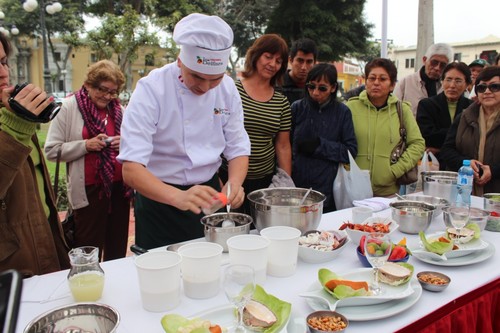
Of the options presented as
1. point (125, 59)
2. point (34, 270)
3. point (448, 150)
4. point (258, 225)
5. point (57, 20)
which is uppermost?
point (57, 20)

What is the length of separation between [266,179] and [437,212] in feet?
3.88

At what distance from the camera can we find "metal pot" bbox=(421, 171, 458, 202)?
Answer: 2379mm

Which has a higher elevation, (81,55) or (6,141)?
(81,55)

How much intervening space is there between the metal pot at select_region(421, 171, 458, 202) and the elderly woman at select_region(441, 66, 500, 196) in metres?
0.31

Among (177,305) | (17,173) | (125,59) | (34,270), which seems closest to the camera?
(177,305)

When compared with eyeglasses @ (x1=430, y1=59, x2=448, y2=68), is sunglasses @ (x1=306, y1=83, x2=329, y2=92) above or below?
below

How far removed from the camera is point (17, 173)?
1.47 metres

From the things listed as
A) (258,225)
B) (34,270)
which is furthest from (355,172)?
(34,270)

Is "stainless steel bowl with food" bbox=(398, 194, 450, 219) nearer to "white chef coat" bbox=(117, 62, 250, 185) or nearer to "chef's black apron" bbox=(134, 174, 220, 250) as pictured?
"white chef coat" bbox=(117, 62, 250, 185)

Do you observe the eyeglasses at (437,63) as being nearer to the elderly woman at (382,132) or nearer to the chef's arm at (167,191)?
the elderly woman at (382,132)

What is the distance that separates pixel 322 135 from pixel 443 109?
4.58 feet

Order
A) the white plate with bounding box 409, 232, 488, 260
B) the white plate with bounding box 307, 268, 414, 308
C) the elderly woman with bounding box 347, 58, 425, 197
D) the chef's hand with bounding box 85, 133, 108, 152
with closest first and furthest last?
the white plate with bounding box 307, 268, 414, 308, the white plate with bounding box 409, 232, 488, 260, the chef's hand with bounding box 85, 133, 108, 152, the elderly woman with bounding box 347, 58, 425, 197

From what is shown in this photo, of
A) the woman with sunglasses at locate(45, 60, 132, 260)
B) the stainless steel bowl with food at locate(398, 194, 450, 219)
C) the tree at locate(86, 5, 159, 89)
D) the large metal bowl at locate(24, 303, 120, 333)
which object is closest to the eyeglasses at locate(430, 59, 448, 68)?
the stainless steel bowl with food at locate(398, 194, 450, 219)

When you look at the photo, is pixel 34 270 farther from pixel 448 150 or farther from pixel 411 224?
pixel 448 150
